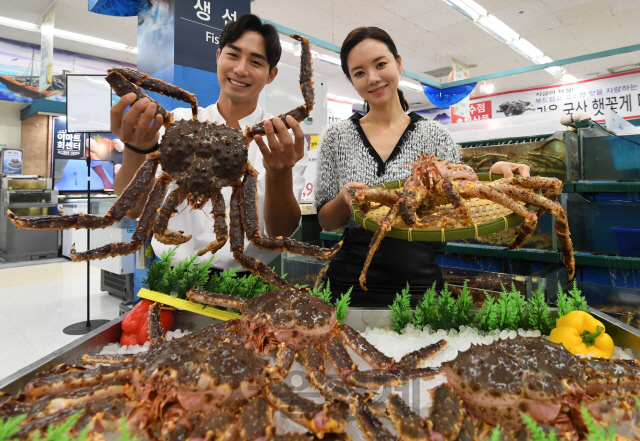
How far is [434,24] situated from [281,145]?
296 inches

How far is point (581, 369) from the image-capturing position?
2.45 ft

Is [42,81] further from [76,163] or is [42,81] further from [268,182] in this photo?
[268,182]

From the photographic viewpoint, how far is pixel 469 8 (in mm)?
6422

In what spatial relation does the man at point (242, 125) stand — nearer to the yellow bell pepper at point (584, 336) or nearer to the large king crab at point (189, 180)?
the large king crab at point (189, 180)

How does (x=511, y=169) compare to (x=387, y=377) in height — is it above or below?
above

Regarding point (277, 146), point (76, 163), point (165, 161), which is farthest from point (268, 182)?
point (76, 163)

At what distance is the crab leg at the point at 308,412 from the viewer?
63 centimetres

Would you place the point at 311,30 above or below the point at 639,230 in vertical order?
above

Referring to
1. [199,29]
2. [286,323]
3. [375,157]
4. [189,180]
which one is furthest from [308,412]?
[199,29]

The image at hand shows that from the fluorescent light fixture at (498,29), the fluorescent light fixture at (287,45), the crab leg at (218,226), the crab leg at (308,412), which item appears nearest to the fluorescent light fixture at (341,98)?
the fluorescent light fixture at (287,45)

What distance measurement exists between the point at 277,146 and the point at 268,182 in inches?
10.7

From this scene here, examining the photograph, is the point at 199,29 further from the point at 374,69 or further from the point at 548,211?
the point at 548,211

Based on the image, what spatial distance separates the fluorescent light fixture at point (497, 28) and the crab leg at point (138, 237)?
7.46 meters

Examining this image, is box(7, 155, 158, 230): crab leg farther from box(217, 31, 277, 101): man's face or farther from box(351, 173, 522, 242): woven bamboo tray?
box(351, 173, 522, 242): woven bamboo tray
